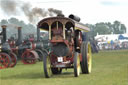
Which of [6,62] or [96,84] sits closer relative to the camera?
[96,84]

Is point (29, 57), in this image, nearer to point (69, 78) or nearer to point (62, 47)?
point (62, 47)

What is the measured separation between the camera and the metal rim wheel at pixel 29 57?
17.6 meters

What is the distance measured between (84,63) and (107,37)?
40041mm

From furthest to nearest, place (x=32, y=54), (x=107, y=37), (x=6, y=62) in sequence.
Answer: (x=107, y=37) → (x=32, y=54) → (x=6, y=62)

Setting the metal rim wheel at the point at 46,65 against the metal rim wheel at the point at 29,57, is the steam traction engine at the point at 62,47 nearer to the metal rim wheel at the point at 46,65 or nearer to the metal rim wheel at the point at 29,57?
the metal rim wheel at the point at 46,65

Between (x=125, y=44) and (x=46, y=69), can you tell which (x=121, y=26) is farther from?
(x=46, y=69)

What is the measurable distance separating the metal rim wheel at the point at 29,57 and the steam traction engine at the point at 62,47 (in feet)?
24.2

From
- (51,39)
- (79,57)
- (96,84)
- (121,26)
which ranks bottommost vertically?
(96,84)

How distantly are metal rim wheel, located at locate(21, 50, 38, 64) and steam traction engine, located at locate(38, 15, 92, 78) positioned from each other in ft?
24.2

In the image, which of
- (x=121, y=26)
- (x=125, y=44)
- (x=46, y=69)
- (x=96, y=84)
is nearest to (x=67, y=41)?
(x=46, y=69)

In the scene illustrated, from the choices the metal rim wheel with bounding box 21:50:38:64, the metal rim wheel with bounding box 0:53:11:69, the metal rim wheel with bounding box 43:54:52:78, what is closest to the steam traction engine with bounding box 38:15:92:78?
the metal rim wheel with bounding box 43:54:52:78

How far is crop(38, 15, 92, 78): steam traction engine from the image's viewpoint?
373 inches

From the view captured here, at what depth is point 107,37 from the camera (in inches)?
1964

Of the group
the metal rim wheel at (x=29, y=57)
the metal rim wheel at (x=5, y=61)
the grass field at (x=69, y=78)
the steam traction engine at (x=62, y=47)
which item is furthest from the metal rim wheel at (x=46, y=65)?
the metal rim wheel at (x=29, y=57)
